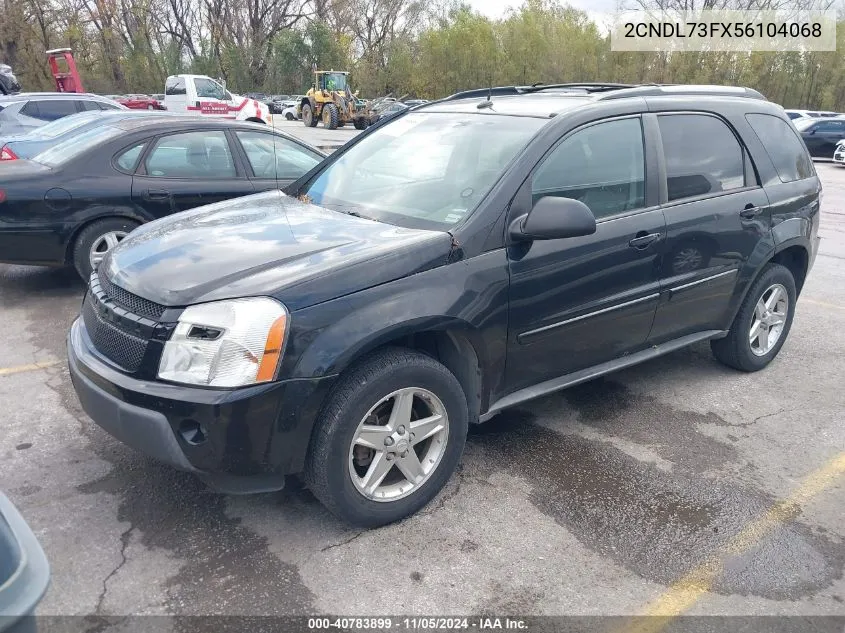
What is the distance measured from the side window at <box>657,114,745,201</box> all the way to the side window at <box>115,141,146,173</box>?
4.39 m

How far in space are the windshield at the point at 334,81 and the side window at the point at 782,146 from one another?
91.8ft

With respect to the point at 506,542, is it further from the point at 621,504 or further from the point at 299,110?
the point at 299,110

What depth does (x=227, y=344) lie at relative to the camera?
8.45 ft

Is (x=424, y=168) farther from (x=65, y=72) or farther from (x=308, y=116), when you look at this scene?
(x=65, y=72)

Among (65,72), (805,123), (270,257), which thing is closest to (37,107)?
(270,257)

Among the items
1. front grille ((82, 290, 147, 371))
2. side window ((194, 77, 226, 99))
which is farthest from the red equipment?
front grille ((82, 290, 147, 371))

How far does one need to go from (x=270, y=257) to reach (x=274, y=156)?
13.0 ft

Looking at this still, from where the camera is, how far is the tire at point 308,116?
30.6 meters

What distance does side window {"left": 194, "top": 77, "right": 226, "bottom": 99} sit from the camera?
24.1 metres

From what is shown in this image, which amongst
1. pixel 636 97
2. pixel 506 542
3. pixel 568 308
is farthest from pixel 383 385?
pixel 636 97

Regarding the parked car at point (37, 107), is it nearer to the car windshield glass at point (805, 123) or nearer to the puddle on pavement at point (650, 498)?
the puddle on pavement at point (650, 498)

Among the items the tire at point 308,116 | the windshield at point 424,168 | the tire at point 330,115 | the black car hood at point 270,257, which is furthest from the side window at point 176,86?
the black car hood at point 270,257

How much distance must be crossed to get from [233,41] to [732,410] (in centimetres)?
5964

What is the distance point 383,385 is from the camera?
282 centimetres
